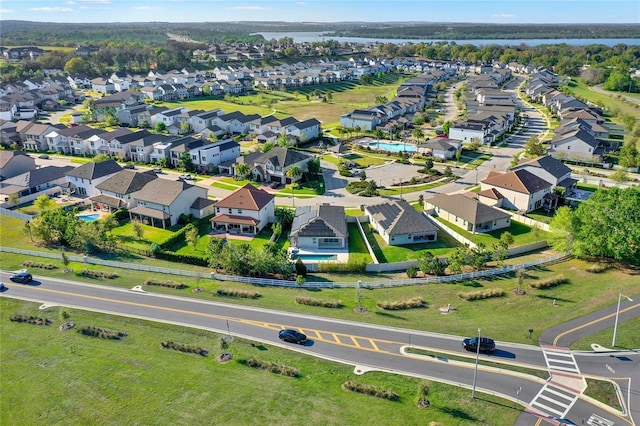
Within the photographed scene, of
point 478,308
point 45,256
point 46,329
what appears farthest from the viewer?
point 45,256

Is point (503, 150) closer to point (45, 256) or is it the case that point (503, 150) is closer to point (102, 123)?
point (45, 256)

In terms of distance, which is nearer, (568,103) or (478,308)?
(478,308)

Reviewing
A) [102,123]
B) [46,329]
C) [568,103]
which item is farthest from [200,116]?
[568,103]

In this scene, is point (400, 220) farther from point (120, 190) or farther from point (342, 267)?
point (120, 190)

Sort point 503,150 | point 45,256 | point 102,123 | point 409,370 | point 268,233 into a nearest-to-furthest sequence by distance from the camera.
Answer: point 409,370 → point 45,256 → point 268,233 → point 503,150 → point 102,123

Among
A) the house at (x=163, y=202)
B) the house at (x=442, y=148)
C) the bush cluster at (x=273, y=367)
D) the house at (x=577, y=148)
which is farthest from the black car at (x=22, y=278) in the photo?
the house at (x=577, y=148)

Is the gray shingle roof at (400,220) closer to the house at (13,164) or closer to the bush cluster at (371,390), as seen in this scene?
the bush cluster at (371,390)
